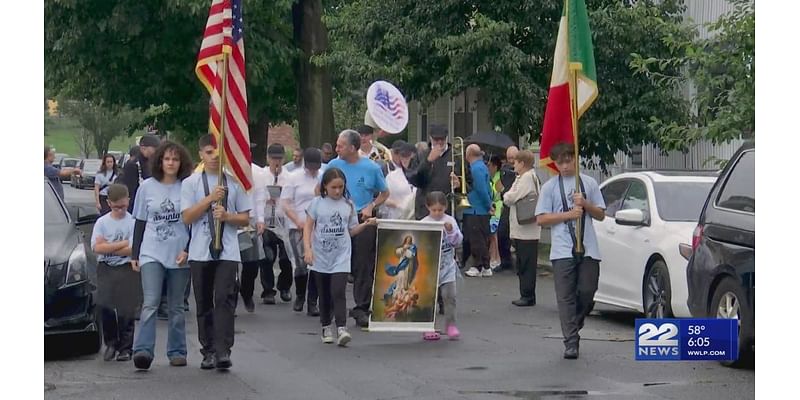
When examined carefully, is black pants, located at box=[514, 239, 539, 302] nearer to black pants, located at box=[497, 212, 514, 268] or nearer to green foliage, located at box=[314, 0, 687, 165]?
black pants, located at box=[497, 212, 514, 268]

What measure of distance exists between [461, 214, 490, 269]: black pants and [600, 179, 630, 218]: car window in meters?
3.68

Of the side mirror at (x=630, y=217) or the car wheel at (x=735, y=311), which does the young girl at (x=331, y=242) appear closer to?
the side mirror at (x=630, y=217)

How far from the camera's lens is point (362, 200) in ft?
44.7

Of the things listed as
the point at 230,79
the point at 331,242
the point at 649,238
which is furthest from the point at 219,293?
the point at 649,238

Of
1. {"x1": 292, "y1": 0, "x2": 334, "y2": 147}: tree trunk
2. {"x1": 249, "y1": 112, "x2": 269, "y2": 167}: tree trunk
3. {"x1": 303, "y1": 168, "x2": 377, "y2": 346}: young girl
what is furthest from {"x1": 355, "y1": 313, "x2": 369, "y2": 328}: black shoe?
{"x1": 249, "y1": 112, "x2": 269, "y2": 167}: tree trunk

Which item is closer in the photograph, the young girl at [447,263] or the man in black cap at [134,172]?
the young girl at [447,263]

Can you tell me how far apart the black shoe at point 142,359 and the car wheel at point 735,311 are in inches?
164

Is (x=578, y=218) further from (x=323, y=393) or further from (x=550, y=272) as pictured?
(x=550, y=272)

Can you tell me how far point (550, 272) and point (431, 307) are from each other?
6.98 metres

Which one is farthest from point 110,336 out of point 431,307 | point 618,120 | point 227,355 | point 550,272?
point 618,120

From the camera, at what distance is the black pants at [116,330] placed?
11.1m

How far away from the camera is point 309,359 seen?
37.0ft

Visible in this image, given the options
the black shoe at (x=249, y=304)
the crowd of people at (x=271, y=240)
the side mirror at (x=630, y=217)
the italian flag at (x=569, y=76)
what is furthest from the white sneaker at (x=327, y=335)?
the side mirror at (x=630, y=217)

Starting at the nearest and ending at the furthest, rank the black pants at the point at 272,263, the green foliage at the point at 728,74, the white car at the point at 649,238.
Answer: the green foliage at the point at 728,74 → the white car at the point at 649,238 → the black pants at the point at 272,263
